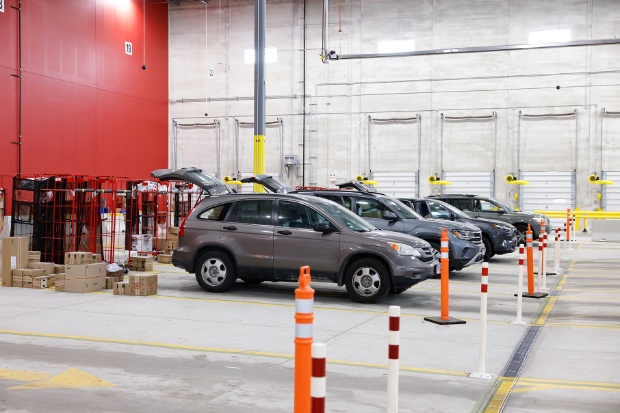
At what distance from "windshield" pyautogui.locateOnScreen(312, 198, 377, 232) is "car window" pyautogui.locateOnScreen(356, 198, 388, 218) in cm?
237

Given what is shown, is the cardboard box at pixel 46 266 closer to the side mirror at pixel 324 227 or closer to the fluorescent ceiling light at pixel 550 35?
the side mirror at pixel 324 227

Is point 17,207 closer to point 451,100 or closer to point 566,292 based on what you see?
point 566,292

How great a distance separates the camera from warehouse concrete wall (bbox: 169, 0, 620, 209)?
30.2m

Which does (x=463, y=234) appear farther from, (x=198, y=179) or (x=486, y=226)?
(x=198, y=179)

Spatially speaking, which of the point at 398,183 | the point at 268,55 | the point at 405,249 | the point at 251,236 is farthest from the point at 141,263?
the point at 268,55

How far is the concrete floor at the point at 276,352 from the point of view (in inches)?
245

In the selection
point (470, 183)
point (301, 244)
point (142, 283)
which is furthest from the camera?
point (470, 183)

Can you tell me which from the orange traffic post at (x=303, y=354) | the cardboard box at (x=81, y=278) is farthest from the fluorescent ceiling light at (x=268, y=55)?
the orange traffic post at (x=303, y=354)

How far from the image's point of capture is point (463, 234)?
14789mm

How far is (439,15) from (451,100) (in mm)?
3759

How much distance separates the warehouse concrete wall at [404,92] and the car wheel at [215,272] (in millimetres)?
20610

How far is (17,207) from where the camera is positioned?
614 inches

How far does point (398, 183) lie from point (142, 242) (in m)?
16.4

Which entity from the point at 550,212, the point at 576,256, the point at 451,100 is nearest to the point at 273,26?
the point at 451,100
